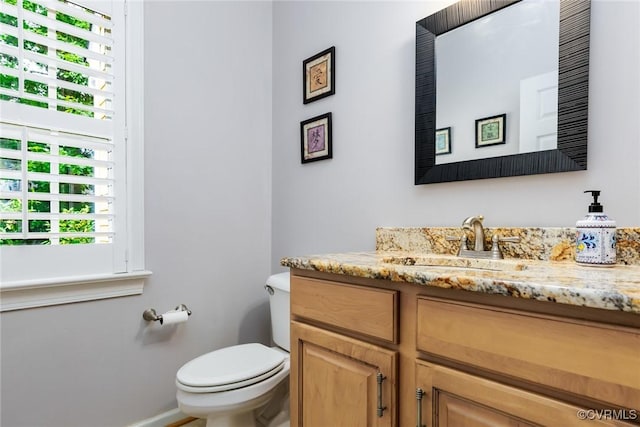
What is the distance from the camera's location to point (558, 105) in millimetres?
1062

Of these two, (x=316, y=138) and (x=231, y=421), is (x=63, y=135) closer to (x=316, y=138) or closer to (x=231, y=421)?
(x=316, y=138)

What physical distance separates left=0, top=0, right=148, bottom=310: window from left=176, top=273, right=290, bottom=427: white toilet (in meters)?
0.53

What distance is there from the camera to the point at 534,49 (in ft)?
3.65

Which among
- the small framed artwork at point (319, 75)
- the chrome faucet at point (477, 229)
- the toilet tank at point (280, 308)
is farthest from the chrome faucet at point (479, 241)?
the small framed artwork at point (319, 75)

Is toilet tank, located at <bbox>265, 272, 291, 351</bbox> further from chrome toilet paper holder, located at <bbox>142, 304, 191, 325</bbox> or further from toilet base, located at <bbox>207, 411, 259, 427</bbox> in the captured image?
chrome toilet paper holder, located at <bbox>142, 304, 191, 325</bbox>

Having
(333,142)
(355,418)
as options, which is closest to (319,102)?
(333,142)

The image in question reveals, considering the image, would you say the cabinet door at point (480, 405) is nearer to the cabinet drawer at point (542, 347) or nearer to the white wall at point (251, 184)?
the cabinet drawer at point (542, 347)

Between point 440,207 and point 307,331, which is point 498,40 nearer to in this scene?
point 440,207

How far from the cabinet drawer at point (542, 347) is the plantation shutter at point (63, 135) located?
1385mm

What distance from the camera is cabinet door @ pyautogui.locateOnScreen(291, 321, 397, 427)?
2.90 feet

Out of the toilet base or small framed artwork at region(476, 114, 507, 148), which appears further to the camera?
the toilet base

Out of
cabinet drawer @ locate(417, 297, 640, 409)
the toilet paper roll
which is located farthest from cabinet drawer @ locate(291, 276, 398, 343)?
the toilet paper roll

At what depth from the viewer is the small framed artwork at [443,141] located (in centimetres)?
132

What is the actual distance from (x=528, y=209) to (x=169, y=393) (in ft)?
5.81
